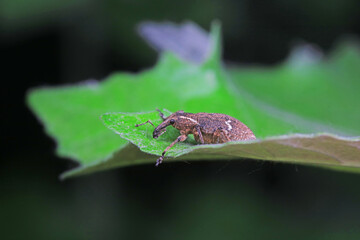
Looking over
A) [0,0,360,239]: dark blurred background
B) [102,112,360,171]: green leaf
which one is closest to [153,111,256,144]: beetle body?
[102,112,360,171]: green leaf

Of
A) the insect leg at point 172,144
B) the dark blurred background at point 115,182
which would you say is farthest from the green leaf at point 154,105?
the dark blurred background at point 115,182

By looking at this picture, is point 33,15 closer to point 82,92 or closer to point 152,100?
point 82,92

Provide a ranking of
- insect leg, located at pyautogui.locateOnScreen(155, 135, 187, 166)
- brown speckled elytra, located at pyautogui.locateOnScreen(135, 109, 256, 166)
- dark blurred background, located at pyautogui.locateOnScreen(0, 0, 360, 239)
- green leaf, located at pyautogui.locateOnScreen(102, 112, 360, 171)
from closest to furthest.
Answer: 1. green leaf, located at pyautogui.locateOnScreen(102, 112, 360, 171)
2. insect leg, located at pyautogui.locateOnScreen(155, 135, 187, 166)
3. brown speckled elytra, located at pyautogui.locateOnScreen(135, 109, 256, 166)
4. dark blurred background, located at pyautogui.locateOnScreen(0, 0, 360, 239)

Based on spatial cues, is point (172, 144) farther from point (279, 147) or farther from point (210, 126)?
point (279, 147)

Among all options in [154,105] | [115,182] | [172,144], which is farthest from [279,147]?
[115,182]

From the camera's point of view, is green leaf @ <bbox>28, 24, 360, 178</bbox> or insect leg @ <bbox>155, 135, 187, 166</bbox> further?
green leaf @ <bbox>28, 24, 360, 178</bbox>

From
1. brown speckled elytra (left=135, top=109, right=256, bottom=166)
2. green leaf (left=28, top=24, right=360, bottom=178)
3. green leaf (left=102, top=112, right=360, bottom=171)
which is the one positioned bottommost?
green leaf (left=102, top=112, right=360, bottom=171)

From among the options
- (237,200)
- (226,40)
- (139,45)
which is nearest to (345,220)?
(237,200)

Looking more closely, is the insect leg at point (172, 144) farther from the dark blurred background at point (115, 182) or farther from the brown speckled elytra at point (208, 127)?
the dark blurred background at point (115, 182)

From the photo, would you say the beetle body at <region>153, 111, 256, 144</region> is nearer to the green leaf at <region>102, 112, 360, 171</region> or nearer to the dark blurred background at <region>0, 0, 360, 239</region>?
the green leaf at <region>102, 112, 360, 171</region>
